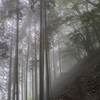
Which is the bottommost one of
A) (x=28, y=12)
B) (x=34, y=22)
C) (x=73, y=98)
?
(x=73, y=98)

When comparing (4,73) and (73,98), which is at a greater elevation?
(4,73)

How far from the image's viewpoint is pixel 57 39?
92.8ft

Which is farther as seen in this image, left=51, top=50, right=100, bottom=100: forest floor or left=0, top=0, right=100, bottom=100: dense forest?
left=0, top=0, right=100, bottom=100: dense forest

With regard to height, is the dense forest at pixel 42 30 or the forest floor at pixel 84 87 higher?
the dense forest at pixel 42 30

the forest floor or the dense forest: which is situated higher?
the dense forest

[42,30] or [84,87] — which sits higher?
[42,30]

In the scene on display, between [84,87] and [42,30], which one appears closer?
[84,87]

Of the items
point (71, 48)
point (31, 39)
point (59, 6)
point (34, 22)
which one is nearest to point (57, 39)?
point (71, 48)

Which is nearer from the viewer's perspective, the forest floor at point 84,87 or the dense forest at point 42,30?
the forest floor at point 84,87

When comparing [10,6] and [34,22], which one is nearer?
[10,6]

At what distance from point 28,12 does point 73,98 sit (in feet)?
47.0

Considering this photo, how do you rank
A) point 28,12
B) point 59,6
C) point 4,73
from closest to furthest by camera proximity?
point 59,6
point 28,12
point 4,73

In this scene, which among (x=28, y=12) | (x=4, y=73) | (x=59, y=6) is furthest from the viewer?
(x=4, y=73)

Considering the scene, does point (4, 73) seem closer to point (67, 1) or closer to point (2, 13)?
point (2, 13)
